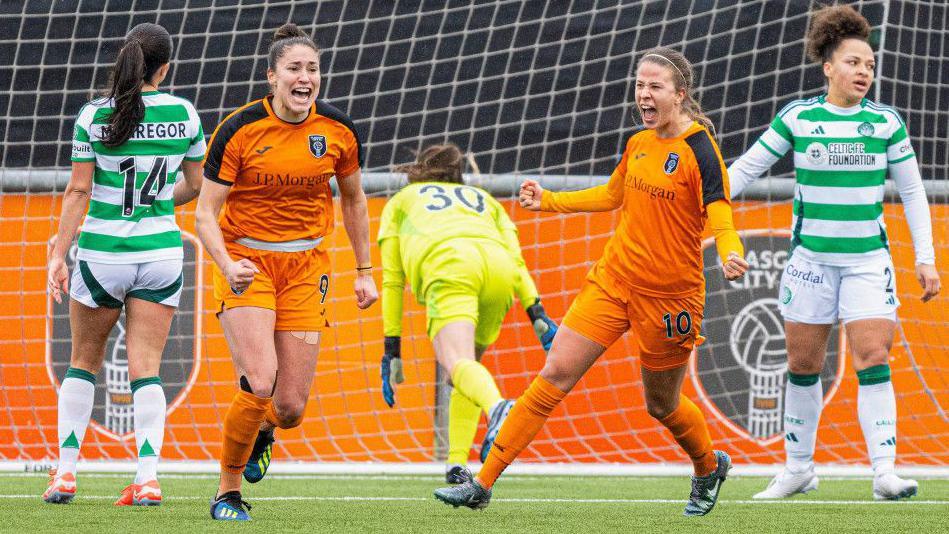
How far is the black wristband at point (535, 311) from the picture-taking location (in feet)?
20.5

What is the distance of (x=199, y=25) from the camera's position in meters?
8.77

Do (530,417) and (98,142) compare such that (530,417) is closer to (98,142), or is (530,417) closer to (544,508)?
(544,508)

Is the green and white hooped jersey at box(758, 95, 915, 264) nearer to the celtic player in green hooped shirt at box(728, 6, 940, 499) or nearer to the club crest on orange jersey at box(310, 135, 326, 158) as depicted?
the celtic player in green hooped shirt at box(728, 6, 940, 499)

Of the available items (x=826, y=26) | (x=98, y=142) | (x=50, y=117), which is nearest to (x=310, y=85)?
(x=98, y=142)

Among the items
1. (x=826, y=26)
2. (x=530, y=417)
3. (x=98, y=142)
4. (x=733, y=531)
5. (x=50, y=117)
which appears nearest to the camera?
(x=733, y=531)

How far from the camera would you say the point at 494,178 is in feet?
26.8

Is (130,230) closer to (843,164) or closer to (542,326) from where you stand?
(542,326)

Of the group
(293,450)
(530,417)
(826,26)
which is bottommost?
(293,450)

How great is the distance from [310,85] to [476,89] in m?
4.50

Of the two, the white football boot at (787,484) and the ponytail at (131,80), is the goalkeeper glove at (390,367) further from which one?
the ponytail at (131,80)

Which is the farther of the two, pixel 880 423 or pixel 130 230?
pixel 880 423

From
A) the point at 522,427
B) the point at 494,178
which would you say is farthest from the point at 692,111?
the point at 494,178

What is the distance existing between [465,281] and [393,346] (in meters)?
0.47

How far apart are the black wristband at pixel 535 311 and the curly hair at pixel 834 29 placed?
163cm
